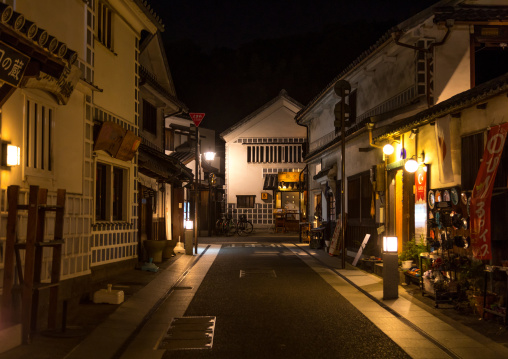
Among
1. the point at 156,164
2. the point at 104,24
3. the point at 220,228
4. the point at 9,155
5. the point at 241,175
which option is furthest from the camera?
the point at 241,175

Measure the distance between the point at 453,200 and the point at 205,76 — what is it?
236ft

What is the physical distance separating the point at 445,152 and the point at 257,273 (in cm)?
733

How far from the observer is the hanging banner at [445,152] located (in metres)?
12.1

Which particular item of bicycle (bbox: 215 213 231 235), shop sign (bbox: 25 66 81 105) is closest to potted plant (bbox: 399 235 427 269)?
shop sign (bbox: 25 66 81 105)

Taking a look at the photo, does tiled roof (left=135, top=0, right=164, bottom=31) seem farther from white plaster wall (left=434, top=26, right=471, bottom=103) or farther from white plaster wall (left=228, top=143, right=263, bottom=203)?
white plaster wall (left=228, top=143, right=263, bottom=203)

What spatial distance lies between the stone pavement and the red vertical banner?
1.37m

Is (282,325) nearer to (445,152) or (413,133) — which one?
(445,152)

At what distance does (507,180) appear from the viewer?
10094 mm

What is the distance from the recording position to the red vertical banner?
9.83 metres

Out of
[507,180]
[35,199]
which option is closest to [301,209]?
[507,180]

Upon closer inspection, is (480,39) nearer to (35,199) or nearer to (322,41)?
(35,199)

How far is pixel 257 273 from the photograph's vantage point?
16969mm

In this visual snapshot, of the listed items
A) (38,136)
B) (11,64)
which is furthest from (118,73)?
(11,64)

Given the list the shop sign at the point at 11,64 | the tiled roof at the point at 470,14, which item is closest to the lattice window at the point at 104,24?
the shop sign at the point at 11,64
